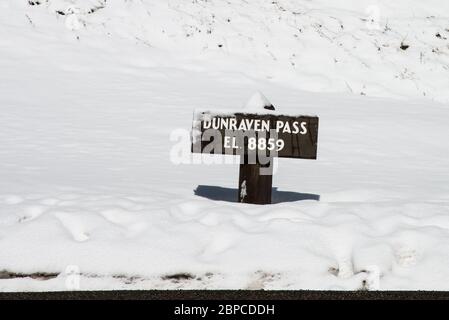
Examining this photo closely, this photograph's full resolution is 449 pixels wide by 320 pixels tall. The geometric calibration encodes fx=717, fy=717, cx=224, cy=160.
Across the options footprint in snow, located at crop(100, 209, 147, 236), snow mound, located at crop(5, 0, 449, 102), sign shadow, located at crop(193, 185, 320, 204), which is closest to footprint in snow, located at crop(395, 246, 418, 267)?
sign shadow, located at crop(193, 185, 320, 204)

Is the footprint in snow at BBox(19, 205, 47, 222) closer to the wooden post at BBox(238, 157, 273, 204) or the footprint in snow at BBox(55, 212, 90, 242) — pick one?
the footprint in snow at BBox(55, 212, 90, 242)

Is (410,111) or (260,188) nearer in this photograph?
(260,188)

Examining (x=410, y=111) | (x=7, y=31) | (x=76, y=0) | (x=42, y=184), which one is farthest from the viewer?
(x=76, y=0)

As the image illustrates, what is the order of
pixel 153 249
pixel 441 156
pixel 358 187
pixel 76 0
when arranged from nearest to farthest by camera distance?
pixel 153 249 → pixel 358 187 → pixel 441 156 → pixel 76 0

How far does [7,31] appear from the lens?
43.0ft

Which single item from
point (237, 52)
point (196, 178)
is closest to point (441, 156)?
point (196, 178)

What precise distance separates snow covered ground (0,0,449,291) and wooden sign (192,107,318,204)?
0.47 metres

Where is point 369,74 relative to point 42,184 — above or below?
above

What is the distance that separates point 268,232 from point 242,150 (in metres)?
0.97

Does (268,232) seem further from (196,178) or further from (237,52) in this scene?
(237,52)

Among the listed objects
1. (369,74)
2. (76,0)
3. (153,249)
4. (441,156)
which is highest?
(76,0)

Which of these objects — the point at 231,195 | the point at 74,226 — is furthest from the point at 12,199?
the point at 231,195

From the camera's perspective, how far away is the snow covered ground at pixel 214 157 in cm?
485

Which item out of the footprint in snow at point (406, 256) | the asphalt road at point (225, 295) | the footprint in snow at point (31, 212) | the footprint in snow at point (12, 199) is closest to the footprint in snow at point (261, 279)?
the asphalt road at point (225, 295)
